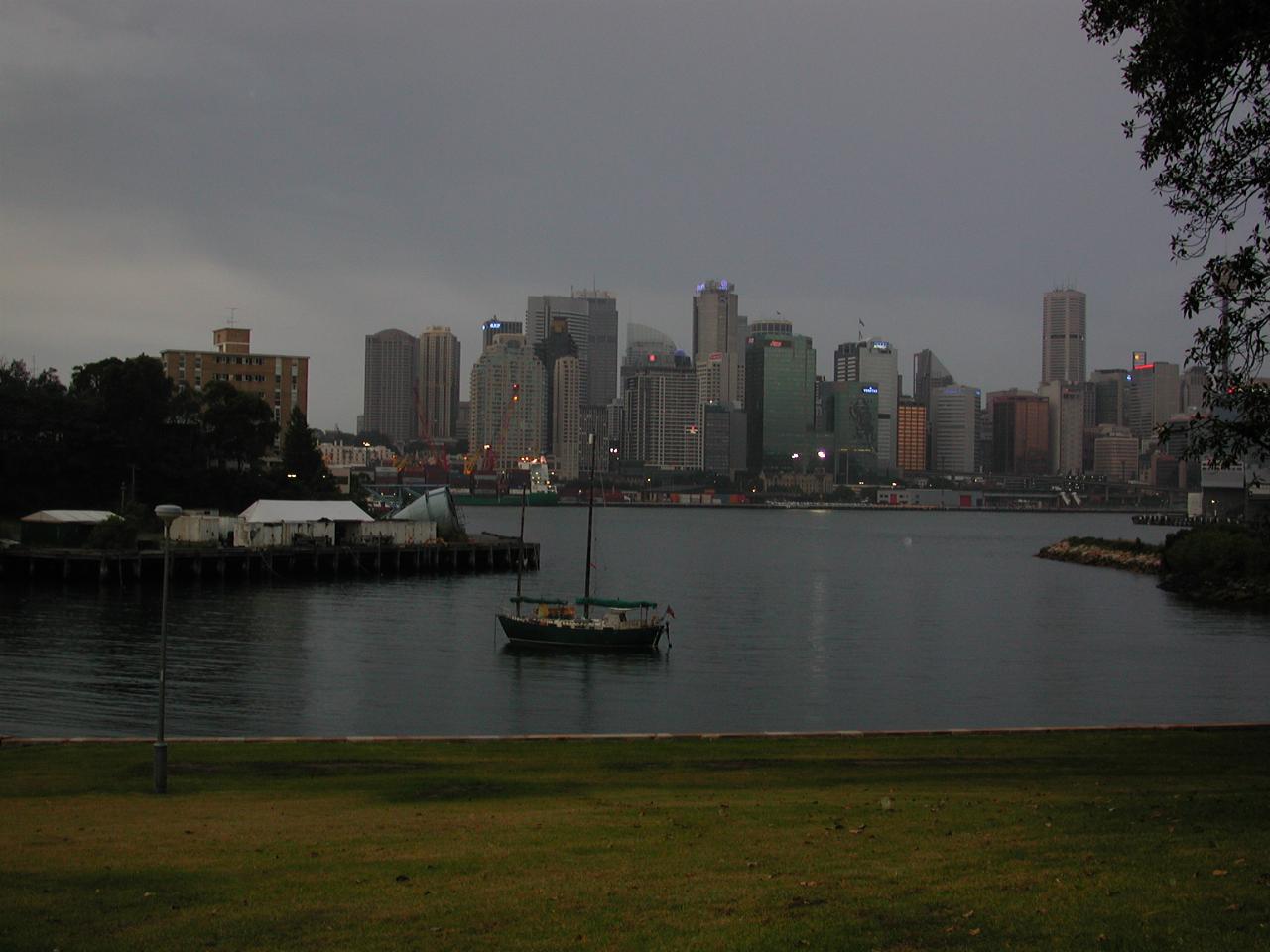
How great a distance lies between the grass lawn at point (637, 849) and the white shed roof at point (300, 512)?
67.0 meters

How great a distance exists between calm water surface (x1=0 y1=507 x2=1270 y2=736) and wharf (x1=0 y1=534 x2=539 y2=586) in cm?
393

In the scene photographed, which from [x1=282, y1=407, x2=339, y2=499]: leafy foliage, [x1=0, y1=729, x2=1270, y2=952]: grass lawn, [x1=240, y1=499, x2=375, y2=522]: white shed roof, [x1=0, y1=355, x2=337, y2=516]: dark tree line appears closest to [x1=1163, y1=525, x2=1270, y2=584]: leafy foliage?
[x1=240, y1=499, x2=375, y2=522]: white shed roof

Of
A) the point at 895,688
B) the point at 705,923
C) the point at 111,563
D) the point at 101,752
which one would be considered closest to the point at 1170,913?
the point at 705,923

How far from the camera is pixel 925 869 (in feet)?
36.7

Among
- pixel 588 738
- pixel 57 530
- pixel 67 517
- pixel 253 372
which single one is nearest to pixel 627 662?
pixel 588 738

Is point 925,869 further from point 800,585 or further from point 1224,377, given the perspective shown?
point 800,585

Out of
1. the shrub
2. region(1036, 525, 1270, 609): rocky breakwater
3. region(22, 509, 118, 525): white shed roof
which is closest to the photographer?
region(1036, 525, 1270, 609): rocky breakwater

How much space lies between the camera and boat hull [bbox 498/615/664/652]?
160ft

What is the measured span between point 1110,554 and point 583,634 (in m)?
75.4

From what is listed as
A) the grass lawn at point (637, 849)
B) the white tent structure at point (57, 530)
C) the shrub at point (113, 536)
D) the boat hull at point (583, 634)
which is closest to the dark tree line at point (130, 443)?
the white tent structure at point (57, 530)

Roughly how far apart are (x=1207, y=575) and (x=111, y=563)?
212 feet

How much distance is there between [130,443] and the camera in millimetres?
98312

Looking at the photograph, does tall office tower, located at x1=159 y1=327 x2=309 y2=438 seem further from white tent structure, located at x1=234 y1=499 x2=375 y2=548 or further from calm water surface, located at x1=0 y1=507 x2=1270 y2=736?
calm water surface, located at x1=0 y1=507 x2=1270 y2=736

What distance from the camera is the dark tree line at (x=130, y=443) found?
307 feet
